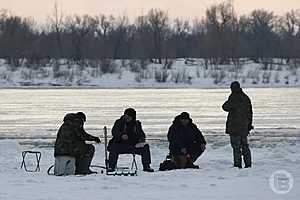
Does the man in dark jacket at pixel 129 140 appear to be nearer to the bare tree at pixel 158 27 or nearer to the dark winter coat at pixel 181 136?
the dark winter coat at pixel 181 136

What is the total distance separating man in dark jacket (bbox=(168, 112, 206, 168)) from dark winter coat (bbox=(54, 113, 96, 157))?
1.37 meters

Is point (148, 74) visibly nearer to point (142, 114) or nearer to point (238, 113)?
point (142, 114)

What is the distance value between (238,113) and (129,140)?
1792mm

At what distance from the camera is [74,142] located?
1110cm

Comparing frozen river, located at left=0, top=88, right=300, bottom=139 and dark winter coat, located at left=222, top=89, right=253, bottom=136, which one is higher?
dark winter coat, located at left=222, top=89, right=253, bottom=136

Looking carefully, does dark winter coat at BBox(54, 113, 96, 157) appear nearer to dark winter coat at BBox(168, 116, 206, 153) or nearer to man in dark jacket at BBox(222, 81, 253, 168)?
dark winter coat at BBox(168, 116, 206, 153)

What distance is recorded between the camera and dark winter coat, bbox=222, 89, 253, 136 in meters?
11.9

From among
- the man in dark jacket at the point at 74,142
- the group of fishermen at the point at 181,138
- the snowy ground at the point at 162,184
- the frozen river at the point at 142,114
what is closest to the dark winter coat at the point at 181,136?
the group of fishermen at the point at 181,138

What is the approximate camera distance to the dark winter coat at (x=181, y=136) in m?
11.7

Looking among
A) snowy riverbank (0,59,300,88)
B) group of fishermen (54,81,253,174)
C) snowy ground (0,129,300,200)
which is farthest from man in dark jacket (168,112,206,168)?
snowy riverbank (0,59,300,88)

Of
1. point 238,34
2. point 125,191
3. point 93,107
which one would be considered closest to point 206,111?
point 93,107

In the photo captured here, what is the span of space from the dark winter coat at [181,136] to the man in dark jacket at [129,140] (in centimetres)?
43

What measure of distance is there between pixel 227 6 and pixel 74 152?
7030 cm

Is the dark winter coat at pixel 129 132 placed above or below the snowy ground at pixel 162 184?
above
